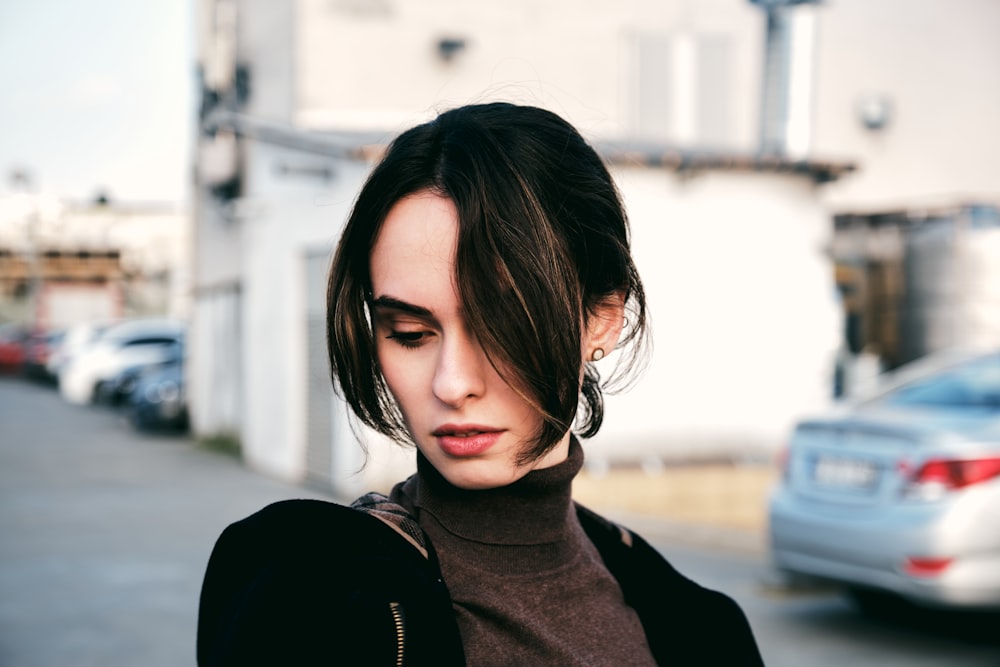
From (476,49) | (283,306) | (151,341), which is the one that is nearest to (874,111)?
(476,49)

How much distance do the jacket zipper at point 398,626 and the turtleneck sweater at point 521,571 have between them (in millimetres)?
199

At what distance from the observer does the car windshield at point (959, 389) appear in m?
6.30

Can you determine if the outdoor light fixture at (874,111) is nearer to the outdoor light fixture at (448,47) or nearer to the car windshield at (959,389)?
the outdoor light fixture at (448,47)

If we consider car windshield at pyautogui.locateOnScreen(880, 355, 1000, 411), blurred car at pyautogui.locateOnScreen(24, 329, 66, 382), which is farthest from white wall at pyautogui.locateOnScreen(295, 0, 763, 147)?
blurred car at pyautogui.locateOnScreen(24, 329, 66, 382)

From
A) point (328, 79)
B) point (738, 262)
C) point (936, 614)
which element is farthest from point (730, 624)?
point (328, 79)

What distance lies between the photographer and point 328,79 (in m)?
18.8

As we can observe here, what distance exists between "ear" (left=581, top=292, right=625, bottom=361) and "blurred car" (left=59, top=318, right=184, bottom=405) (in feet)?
90.3

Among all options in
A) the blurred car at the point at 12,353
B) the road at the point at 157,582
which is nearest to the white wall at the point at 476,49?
the road at the point at 157,582

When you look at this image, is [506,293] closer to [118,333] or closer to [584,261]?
[584,261]

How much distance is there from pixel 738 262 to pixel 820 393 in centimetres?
183

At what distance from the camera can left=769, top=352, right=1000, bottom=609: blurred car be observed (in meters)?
5.65

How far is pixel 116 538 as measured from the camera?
1020 cm

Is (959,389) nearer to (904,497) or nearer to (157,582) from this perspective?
(904,497)

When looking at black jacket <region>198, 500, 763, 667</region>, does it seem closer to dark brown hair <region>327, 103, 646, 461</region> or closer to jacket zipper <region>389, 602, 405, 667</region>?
jacket zipper <region>389, 602, 405, 667</region>
